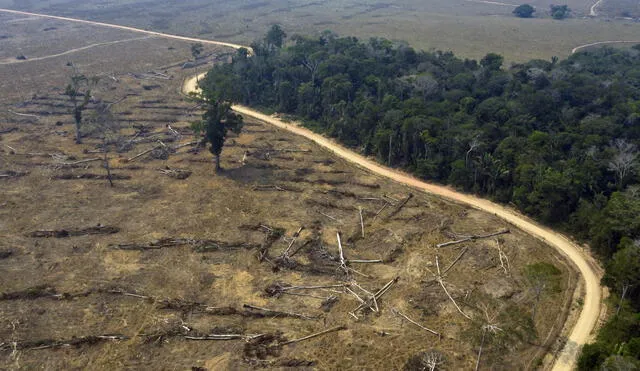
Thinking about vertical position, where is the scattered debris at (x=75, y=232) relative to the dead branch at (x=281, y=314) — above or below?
above

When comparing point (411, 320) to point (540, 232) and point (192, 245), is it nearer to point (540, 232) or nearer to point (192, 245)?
point (540, 232)

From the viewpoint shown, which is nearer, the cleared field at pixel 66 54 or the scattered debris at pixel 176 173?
the scattered debris at pixel 176 173

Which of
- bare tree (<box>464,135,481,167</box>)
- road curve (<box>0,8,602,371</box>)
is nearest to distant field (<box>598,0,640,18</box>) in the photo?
bare tree (<box>464,135,481,167</box>)

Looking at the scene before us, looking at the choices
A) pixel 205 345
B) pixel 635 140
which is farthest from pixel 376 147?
pixel 205 345

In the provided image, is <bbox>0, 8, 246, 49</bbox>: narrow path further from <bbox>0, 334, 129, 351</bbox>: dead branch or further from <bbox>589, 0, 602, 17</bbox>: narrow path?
<bbox>589, 0, 602, 17</bbox>: narrow path

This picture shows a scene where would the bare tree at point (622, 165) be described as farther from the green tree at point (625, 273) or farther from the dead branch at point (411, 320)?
the dead branch at point (411, 320)

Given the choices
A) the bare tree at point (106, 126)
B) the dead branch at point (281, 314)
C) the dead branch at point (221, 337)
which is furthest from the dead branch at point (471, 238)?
the bare tree at point (106, 126)
